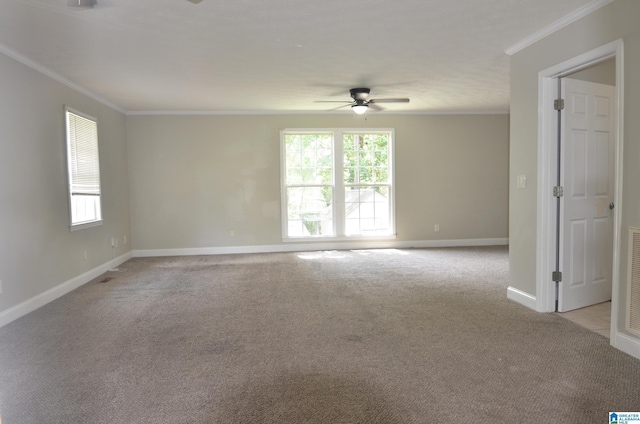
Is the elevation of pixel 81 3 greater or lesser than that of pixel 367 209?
greater

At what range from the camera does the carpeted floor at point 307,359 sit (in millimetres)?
2049

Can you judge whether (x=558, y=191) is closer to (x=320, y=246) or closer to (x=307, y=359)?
(x=307, y=359)

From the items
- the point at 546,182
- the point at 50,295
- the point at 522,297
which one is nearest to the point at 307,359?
the point at 522,297

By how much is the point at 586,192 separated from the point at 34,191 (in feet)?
17.0

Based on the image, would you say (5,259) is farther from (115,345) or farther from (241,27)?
(241,27)

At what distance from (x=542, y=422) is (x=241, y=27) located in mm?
3290

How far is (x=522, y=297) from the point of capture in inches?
148

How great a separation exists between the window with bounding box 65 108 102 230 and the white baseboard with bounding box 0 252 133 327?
0.63 meters

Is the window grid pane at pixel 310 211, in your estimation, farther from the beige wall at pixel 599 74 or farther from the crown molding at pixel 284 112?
the beige wall at pixel 599 74

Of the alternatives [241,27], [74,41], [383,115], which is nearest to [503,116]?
[383,115]

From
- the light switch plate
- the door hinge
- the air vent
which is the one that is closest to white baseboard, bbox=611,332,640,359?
the air vent

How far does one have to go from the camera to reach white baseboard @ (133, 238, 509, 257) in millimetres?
6875

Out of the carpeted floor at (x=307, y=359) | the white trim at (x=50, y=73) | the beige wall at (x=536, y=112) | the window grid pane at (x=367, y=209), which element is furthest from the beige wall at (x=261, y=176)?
the beige wall at (x=536, y=112)

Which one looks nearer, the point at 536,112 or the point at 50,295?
the point at 536,112
